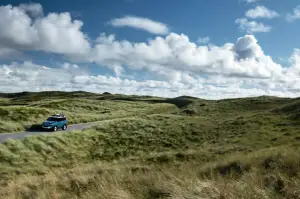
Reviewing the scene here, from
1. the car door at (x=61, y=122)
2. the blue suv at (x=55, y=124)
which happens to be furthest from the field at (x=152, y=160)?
the car door at (x=61, y=122)

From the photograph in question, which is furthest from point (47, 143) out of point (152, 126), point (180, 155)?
point (152, 126)

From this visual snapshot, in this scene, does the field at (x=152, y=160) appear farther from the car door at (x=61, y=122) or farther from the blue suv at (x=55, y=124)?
the car door at (x=61, y=122)

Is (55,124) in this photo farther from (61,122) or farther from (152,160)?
(152,160)

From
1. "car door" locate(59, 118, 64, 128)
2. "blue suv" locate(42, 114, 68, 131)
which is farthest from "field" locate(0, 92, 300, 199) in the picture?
"car door" locate(59, 118, 64, 128)

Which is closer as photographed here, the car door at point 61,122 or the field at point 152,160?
the field at point 152,160

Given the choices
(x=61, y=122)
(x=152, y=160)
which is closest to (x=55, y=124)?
(x=61, y=122)

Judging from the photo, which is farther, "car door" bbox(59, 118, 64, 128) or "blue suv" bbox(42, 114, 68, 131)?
"car door" bbox(59, 118, 64, 128)

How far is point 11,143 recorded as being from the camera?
101 ft

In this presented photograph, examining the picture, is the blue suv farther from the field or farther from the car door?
the field

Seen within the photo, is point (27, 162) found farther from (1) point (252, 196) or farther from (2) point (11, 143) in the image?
(1) point (252, 196)

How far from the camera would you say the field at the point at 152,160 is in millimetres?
6762

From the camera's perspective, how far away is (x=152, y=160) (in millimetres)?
26938

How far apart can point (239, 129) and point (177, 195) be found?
138 ft

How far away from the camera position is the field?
676 centimetres
